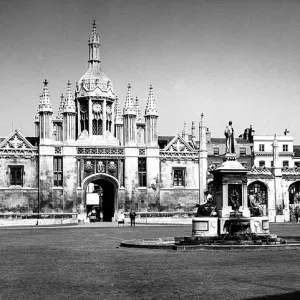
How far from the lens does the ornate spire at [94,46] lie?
255ft

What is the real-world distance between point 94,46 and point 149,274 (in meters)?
60.6

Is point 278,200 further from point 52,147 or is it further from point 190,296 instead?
point 190,296

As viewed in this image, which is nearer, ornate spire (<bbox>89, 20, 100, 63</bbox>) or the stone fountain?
the stone fountain

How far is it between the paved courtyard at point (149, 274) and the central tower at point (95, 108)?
4579cm

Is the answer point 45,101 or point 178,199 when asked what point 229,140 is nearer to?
point 45,101

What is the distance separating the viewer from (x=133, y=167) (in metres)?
72.6

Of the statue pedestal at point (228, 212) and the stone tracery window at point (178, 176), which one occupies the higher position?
the stone tracery window at point (178, 176)

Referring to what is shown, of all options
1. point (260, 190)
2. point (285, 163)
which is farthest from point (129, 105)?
point (285, 163)

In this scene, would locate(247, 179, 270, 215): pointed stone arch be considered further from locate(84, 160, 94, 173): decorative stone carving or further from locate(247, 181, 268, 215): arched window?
locate(84, 160, 94, 173): decorative stone carving

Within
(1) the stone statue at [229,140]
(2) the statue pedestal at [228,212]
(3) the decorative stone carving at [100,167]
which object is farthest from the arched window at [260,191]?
(2) the statue pedestal at [228,212]

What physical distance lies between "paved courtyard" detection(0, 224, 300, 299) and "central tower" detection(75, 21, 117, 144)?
150ft

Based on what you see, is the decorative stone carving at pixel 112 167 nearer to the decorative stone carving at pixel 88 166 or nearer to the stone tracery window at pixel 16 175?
the decorative stone carving at pixel 88 166

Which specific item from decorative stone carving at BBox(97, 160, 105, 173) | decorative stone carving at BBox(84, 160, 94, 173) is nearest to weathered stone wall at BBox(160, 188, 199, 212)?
decorative stone carving at BBox(97, 160, 105, 173)

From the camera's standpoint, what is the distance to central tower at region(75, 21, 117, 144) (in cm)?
7450
